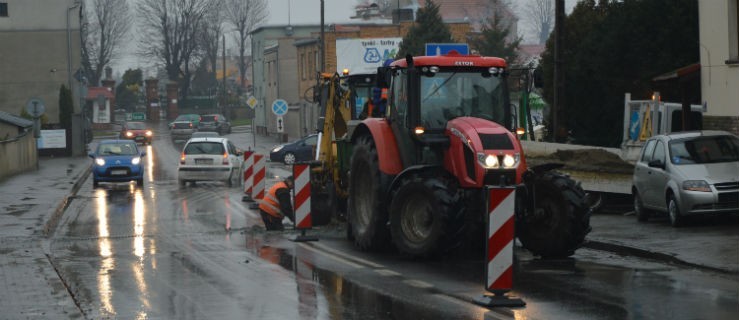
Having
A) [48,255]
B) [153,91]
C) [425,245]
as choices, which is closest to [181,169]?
[48,255]

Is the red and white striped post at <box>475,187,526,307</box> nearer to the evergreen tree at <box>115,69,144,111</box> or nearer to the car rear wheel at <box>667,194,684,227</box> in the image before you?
the car rear wheel at <box>667,194,684,227</box>

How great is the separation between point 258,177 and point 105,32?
9058cm

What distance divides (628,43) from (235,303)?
68.9ft

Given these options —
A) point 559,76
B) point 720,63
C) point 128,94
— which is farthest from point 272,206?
point 128,94

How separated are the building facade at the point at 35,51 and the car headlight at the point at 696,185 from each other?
2025 inches

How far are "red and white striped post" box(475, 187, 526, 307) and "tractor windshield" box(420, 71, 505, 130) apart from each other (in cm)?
386

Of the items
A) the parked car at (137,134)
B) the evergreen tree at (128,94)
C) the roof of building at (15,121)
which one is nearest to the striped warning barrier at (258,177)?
the roof of building at (15,121)

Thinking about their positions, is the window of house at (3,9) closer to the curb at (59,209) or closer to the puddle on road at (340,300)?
the curb at (59,209)

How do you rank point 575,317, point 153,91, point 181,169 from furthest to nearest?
1. point 153,91
2. point 181,169
3. point 575,317

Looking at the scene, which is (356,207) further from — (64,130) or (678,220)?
(64,130)

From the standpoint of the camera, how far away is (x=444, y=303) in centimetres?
1069

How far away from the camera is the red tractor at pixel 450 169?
13594 millimetres

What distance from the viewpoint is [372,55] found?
2562 inches

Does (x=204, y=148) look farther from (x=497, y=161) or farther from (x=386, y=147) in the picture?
(x=497, y=161)
